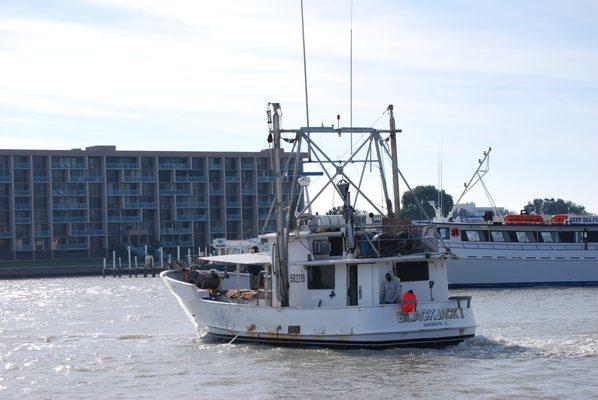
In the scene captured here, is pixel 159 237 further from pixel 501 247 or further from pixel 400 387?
pixel 400 387

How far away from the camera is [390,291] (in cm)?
3256

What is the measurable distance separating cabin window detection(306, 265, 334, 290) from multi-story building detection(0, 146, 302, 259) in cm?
10442

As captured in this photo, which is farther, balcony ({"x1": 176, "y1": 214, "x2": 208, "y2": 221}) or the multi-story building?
balcony ({"x1": 176, "y1": 214, "x2": 208, "y2": 221})

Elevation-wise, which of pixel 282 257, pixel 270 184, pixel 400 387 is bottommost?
pixel 400 387

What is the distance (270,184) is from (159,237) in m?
16.1

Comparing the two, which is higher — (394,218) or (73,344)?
(394,218)

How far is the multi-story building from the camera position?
14250cm

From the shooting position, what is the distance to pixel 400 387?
90.3ft

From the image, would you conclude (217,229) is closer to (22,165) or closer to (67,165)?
(67,165)

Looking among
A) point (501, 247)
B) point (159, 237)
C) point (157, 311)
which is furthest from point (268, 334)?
point (159, 237)

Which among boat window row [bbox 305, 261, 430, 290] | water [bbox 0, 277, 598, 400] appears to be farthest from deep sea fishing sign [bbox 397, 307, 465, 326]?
boat window row [bbox 305, 261, 430, 290]

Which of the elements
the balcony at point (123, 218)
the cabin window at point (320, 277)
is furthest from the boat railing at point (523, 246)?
the balcony at point (123, 218)

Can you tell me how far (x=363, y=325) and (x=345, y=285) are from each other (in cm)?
201

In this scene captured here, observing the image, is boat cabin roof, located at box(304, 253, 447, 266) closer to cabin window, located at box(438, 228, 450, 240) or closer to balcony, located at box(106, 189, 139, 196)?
cabin window, located at box(438, 228, 450, 240)
